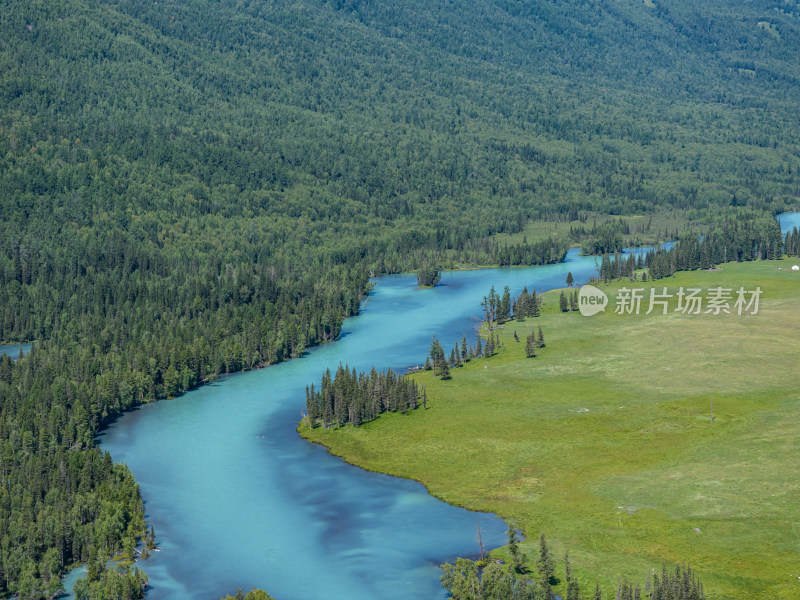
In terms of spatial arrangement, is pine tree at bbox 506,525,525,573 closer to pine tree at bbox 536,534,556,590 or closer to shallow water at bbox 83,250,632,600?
pine tree at bbox 536,534,556,590

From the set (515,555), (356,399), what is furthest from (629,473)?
(356,399)

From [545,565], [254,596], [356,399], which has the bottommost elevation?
[254,596]

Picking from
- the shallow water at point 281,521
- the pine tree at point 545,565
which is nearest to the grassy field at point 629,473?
the pine tree at point 545,565

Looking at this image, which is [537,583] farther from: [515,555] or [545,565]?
[515,555]

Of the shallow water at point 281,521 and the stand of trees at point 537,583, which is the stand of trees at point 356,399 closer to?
the shallow water at point 281,521

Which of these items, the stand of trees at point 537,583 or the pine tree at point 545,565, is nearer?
the stand of trees at point 537,583

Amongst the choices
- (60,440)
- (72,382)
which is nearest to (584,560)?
(60,440)

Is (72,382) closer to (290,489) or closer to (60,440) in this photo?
(60,440)

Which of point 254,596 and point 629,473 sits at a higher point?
point 629,473

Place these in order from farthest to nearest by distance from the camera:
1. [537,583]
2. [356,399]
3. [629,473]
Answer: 1. [356,399]
2. [629,473]
3. [537,583]

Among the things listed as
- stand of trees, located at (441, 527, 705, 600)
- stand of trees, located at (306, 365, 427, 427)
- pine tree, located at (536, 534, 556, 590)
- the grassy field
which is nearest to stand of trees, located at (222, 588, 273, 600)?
stand of trees, located at (441, 527, 705, 600)
